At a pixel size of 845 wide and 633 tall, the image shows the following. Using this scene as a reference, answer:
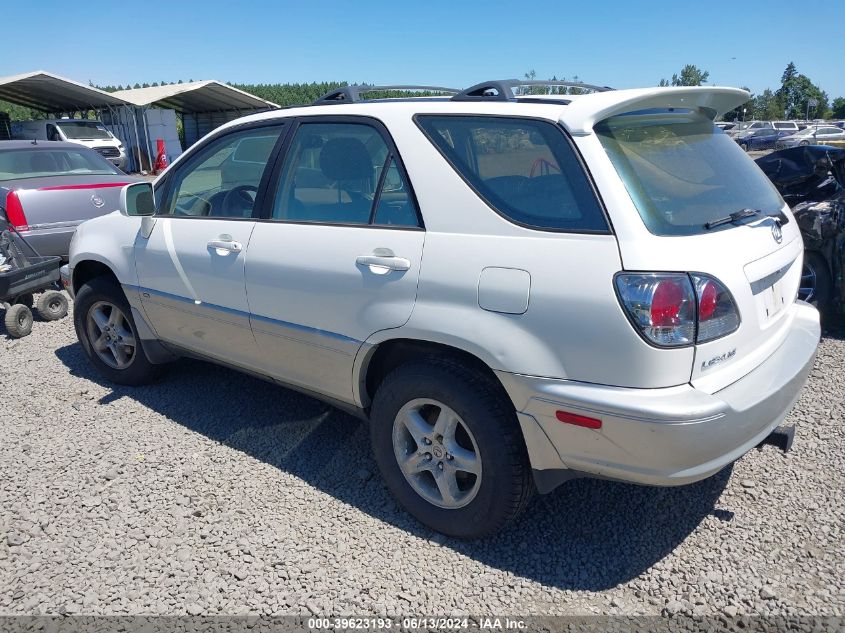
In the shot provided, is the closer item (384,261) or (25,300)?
(384,261)

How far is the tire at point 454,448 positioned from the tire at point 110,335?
2.24 meters

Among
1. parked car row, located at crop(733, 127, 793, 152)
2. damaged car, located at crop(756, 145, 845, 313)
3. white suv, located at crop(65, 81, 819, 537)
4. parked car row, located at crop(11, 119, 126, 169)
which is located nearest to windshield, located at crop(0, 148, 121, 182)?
white suv, located at crop(65, 81, 819, 537)

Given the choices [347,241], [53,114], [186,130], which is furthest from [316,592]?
[53,114]

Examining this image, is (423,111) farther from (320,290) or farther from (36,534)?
(36,534)

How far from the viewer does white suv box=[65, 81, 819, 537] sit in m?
2.29

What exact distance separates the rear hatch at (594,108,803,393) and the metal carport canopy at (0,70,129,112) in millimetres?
27959

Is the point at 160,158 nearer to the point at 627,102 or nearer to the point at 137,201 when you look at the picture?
the point at 137,201

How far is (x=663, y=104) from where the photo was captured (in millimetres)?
2701

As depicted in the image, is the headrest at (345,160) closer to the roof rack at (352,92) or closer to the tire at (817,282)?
the roof rack at (352,92)

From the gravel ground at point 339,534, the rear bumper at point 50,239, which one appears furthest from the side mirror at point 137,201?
the rear bumper at point 50,239

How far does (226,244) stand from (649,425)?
7.68 feet

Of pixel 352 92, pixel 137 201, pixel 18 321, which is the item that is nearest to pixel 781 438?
pixel 352 92

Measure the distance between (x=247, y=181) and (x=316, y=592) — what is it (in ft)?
7.22

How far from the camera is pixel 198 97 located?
29516 mm
